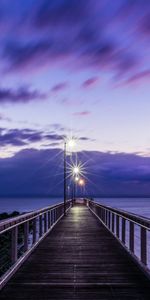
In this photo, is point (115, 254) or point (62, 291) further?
point (115, 254)

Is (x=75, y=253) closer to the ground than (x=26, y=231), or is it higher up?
closer to the ground

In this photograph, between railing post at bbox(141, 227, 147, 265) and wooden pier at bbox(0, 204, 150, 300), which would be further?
railing post at bbox(141, 227, 147, 265)

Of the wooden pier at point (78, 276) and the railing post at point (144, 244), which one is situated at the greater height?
the railing post at point (144, 244)

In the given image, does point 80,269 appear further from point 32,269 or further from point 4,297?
point 4,297

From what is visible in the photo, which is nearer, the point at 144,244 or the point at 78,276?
the point at 78,276

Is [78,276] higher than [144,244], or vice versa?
[144,244]

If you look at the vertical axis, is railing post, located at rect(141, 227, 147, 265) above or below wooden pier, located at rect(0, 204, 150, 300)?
above

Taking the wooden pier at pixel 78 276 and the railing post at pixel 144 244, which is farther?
the railing post at pixel 144 244

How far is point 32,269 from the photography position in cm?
982

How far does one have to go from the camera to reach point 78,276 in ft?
29.9

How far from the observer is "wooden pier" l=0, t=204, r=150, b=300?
24.8 ft

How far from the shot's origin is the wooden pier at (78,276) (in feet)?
24.8

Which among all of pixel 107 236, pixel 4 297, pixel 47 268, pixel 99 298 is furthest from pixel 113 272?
pixel 107 236

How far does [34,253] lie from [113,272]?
11.3 feet
